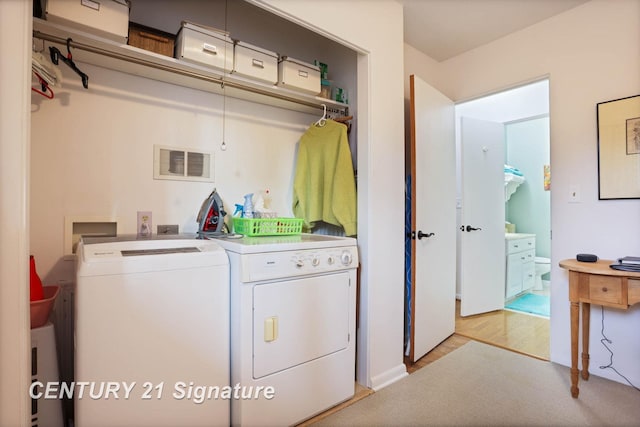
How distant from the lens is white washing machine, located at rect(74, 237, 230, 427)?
1.12 meters

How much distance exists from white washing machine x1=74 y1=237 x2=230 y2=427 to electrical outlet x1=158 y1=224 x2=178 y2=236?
1.30 ft

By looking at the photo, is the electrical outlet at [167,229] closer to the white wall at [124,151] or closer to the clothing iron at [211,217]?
the white wall at [124,151]

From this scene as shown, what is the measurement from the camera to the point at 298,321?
1.55 m

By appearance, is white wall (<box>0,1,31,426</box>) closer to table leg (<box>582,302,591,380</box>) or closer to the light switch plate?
table leg (<box>582,302,591,380</box>)

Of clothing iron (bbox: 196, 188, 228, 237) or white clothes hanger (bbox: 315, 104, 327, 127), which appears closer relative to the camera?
clothing iron (bbox: 196, 188, 228, 237)

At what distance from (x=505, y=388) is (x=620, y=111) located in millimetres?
1890

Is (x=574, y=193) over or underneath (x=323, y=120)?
underneath

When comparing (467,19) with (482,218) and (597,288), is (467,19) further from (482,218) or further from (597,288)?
(597,288)

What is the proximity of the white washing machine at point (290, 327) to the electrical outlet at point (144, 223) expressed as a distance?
20.3 inches

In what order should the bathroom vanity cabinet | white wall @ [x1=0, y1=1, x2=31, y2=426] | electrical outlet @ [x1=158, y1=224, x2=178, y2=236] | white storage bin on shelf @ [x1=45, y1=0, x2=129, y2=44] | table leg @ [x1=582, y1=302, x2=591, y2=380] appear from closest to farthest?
white wall @ [x1=0, y1=1, x2=31, y2=426] → white storage bin on shelf @ [x1=45, y1=0, x2=129, y2=44] → electrical outlet @ [x1=158, y1=224, x2=178, y2=236] → table leg @ [x1=582, y1=302, x2=591, y2=380] → the bathroom vanity cabinet

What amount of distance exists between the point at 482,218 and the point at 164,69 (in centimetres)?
316

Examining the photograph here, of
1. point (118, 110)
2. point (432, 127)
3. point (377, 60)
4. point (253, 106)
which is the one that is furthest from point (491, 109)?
point (118, 110)

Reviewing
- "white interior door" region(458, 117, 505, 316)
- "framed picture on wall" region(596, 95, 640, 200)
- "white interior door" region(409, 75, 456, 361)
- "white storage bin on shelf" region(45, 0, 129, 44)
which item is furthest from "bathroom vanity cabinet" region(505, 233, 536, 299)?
"white storage bin on shelf" region(45, 0, 129, 44)

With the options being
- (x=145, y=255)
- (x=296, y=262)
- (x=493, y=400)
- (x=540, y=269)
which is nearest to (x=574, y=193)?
(x=493, y=400)
